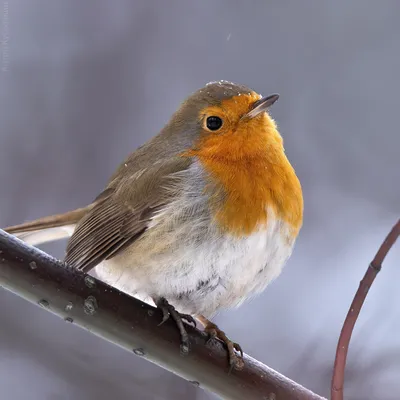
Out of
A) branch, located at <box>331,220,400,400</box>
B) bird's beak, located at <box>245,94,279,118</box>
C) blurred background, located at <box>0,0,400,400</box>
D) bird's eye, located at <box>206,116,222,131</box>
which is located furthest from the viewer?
blurred background, located at <box>0,0,400,400</box>

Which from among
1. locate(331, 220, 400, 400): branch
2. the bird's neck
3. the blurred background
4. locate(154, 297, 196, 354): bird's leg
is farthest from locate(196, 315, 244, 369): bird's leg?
the blurred background

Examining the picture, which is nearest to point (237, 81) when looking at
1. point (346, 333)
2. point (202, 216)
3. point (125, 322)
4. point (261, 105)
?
point (261, 105)

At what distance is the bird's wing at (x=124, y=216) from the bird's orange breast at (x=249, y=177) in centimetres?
16

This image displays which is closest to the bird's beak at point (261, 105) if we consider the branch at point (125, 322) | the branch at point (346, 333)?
the branch at point (125, 322)

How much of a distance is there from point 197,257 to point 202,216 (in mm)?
177

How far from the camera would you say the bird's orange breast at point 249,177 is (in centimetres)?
293

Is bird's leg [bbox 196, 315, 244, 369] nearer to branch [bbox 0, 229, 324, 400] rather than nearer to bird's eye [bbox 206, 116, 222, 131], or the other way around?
branch [bbox 0, 229, 324, 400]

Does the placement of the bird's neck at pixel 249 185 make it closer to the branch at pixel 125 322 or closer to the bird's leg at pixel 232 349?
the bird's leg at pixel 232 349

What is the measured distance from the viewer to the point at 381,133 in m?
5.50

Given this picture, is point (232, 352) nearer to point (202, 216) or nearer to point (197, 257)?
point (197, 257)

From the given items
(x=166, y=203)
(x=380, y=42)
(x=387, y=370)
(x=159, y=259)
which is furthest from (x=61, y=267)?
(x=380, y=42)

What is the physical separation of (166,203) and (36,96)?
2687 millimetres

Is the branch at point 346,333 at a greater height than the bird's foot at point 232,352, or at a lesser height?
lesser

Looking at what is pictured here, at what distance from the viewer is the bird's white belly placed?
288 cm
